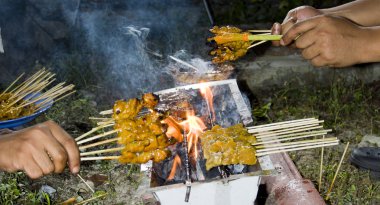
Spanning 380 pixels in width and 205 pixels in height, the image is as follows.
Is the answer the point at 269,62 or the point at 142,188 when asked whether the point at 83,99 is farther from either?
the point at 269,62

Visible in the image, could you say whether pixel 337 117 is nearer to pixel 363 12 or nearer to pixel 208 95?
pixel 363 12

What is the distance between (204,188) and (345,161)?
3833 millimetres

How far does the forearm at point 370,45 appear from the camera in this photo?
3.90m

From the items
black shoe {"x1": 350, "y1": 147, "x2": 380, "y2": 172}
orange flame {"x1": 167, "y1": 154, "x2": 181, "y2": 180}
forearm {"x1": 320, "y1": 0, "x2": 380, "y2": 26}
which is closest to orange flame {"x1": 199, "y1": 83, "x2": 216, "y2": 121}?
orange flame {"x1": 167, "y1": 154, "x2": 181, "y2": 180}

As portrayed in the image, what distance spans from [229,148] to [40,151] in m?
1.84

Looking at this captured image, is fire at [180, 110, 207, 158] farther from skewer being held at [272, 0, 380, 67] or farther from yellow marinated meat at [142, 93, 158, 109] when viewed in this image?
skewer being held at [272, 0, 380, 67]

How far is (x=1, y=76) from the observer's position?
8727 mm

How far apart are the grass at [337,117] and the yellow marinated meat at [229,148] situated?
258 centimetres

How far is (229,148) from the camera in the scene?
3.59 meters

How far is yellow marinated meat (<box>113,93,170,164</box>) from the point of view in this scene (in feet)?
11.5

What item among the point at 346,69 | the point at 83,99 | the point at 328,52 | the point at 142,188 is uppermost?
the point at 328,52

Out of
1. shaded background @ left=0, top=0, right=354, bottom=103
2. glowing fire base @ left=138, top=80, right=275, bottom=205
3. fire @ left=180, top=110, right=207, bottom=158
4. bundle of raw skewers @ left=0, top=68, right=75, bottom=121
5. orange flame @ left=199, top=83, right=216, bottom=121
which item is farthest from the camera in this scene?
shaded background @ left=0, top=0, right=354, bottom=103

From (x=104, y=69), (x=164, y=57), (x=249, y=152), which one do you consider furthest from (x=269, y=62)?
(x=249, y=152)

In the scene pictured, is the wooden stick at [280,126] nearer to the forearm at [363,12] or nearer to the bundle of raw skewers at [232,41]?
the bundle of raw skewers at [232,41]
